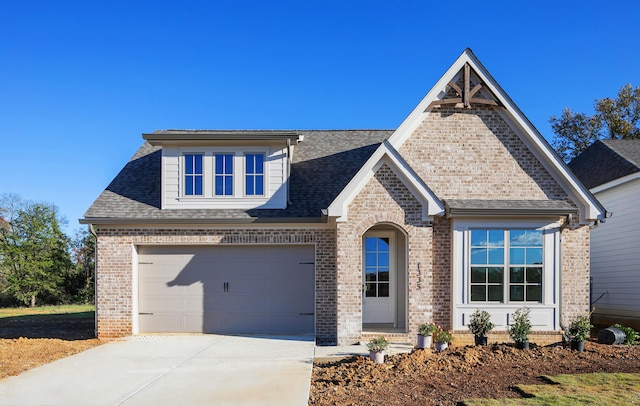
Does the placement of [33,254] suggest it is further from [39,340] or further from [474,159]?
[474,159]

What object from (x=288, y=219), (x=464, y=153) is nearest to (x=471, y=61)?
(x=464, y=153)

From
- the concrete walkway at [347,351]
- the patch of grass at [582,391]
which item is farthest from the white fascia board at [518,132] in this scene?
the concrete walkway at [347,351]

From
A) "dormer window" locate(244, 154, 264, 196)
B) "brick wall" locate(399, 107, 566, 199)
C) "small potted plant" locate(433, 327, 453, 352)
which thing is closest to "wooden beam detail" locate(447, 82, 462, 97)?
"brick wall" locate(399, 107, 566, 199)

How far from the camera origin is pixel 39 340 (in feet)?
40.7

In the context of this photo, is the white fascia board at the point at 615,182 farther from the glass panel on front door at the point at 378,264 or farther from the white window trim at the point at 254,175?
the white window trim at the point at 254,175

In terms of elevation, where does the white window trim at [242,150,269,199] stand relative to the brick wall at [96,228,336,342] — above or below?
above

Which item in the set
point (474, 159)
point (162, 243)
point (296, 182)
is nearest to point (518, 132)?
point (474, 159)

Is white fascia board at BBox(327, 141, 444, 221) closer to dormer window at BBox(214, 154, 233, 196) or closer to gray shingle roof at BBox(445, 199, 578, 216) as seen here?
gray shingle roof at BBox(445, 199, 578, 216)

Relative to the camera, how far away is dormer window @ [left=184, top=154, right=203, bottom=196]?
1336cm

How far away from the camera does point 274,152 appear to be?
1341cm

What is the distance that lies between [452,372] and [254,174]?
730 centimetres

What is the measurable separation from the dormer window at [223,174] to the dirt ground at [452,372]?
227 inches

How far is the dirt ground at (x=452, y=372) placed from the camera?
24.3 ft

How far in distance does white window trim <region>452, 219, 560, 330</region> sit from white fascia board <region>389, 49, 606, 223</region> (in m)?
0.88
